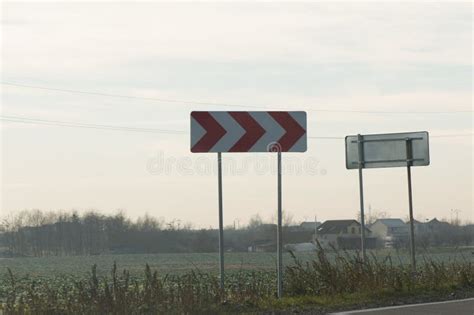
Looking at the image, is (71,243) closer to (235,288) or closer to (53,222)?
(53,222)

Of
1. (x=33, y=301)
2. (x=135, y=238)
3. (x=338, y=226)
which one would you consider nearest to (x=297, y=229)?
(x=135, y=238)

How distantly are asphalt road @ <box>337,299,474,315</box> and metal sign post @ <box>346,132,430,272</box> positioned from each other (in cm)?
407

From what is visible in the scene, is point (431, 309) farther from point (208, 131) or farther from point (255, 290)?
point (208, 131)

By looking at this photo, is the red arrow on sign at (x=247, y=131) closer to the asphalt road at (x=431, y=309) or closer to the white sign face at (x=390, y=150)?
the asphalt road at (x=431, y=309)

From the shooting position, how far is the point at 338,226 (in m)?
149

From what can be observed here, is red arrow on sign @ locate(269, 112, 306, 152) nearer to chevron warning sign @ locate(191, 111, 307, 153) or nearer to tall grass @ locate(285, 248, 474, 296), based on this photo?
chevron warning sign @ locate(191, 111, 307, 153)

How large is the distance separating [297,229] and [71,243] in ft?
108

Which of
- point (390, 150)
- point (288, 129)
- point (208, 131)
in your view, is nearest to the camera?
point (208, 131)

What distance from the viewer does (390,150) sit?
18547 mm

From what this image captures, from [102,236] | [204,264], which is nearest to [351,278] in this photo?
[204,264]

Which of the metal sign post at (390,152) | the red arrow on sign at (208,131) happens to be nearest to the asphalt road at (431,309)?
the red arrow on sign at (208,131)

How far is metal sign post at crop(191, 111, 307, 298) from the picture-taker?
1413 centimetres

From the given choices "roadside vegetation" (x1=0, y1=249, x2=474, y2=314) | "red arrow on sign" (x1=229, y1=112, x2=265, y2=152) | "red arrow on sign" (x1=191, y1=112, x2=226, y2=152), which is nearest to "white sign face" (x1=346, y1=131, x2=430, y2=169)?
"roadside vegetation" (x1=0, y1=249, x2=474, y2=314)

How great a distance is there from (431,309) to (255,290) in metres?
3.02
